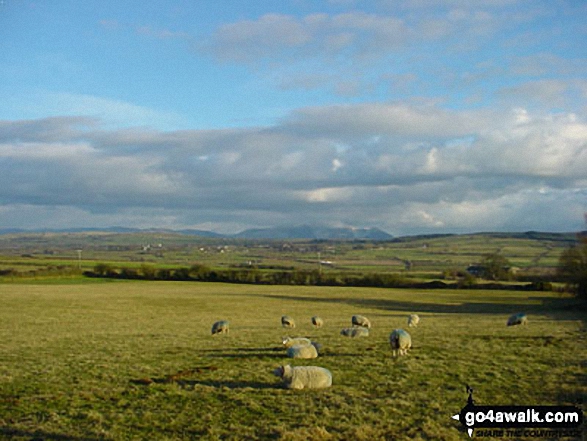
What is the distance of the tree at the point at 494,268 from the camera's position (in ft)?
305

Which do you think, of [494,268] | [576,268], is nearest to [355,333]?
[576,268]

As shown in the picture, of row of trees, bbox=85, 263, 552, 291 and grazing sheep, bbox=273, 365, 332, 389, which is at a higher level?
grazing sheep, bbox=273, 365, 332, 389

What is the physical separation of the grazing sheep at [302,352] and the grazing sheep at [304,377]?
12.3 ft

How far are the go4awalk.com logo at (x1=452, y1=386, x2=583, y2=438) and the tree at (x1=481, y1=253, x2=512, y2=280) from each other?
284ft

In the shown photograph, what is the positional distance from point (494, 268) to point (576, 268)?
39075 millimetres

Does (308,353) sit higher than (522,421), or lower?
lower

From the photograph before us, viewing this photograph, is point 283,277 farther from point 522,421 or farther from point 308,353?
point 522,421

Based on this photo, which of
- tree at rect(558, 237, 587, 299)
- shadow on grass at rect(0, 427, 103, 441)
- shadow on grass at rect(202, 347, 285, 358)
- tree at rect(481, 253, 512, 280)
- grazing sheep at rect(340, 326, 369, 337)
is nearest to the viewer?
shadow on grass at rect(0, 427, 103, 441)

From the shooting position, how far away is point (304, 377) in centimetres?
1415

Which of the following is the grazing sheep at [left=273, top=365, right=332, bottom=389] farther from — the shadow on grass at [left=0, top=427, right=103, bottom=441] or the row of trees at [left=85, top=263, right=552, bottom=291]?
the row of trees at [left=85, top=263, right=552, bottom=291]

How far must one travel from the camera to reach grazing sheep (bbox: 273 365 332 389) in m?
14.0

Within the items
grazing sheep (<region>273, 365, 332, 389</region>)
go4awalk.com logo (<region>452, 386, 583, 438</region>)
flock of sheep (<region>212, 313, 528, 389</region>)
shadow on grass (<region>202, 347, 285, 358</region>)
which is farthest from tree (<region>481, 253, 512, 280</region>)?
go4awalk.com logo (<region>452, 386, 583, 438</region>)

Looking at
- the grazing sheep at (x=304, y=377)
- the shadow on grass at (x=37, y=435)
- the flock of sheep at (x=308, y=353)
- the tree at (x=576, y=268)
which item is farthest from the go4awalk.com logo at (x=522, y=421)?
the tree at (x=576, y=268)

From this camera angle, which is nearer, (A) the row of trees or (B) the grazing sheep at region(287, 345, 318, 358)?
(B) the grazing sheep at region(287, 345, 318, 358)
